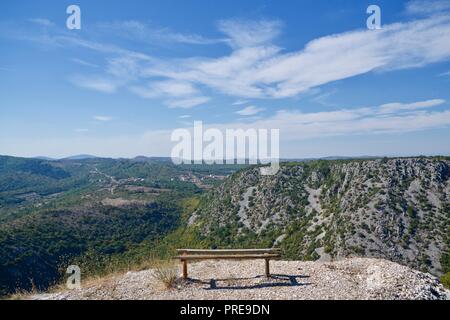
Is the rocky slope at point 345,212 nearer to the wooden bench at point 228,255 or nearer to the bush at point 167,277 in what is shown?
the wooden bench at point 228,255

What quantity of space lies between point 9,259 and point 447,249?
61062 mm

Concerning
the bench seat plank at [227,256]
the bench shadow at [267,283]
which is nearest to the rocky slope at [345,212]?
the bench shadow at [267,283]

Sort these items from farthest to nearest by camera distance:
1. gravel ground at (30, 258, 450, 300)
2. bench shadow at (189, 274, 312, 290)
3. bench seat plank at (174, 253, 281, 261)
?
bench seat plank at (174, 253, 281, 261), bench shadow at (189, 274, 312, 290), gravel ground at (30, 258, 450, 300)

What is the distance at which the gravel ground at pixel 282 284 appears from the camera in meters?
8.16

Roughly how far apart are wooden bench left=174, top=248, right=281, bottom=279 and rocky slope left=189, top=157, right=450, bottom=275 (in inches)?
1623

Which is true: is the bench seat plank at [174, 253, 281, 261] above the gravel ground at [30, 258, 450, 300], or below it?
above

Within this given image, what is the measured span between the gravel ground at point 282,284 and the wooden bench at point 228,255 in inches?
22.3

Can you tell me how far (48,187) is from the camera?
604 ft

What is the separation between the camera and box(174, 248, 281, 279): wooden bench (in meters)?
9.38

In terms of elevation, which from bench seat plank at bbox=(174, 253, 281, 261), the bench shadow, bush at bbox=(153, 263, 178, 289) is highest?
bench seat plank at bbox=(174, 253, 281, 261)

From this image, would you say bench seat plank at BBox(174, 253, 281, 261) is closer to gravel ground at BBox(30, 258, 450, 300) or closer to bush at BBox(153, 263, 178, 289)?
bush at BBox(153, 263, 178, 289)

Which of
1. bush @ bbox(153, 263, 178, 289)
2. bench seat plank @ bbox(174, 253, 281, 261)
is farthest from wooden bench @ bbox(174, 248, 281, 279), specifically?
bush @ bbox(153, 263, 178, 289)
